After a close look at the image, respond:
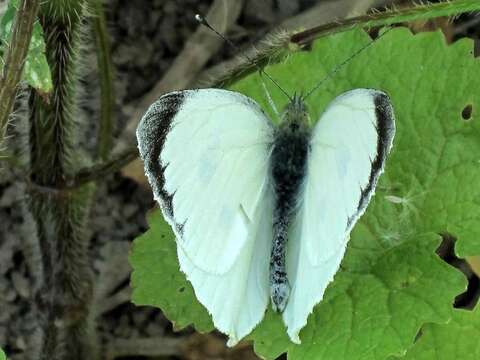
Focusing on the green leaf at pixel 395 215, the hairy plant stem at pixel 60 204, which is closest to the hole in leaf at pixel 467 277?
the green leaf at pixel 395 215

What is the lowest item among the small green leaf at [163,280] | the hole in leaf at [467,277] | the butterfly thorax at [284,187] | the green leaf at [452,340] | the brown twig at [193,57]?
the hole in leaf at [467,277]

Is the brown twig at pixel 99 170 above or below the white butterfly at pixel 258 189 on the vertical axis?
below

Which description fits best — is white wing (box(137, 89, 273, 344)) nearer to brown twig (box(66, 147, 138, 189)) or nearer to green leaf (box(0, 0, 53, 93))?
green leaf (box(0, 0, 53, 93))

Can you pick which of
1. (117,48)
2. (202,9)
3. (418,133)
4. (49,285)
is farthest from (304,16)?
(49,285)

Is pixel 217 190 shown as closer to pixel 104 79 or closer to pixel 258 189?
pixel 258 189

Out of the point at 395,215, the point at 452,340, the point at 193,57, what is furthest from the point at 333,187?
the point at 193,57

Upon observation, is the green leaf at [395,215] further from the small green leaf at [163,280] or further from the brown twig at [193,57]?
the brown twig at [193,57]

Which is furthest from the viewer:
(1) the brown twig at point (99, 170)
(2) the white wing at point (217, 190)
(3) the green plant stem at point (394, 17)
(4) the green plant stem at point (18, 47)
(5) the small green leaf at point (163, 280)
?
(1) the brown twig at point (99, 170)

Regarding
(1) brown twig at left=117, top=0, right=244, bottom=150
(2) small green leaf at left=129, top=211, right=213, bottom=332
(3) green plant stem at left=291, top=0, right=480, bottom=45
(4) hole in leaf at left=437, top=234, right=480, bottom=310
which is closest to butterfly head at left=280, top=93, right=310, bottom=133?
(3) green plant stem at left=291, top=0, right=480, bottom=45
